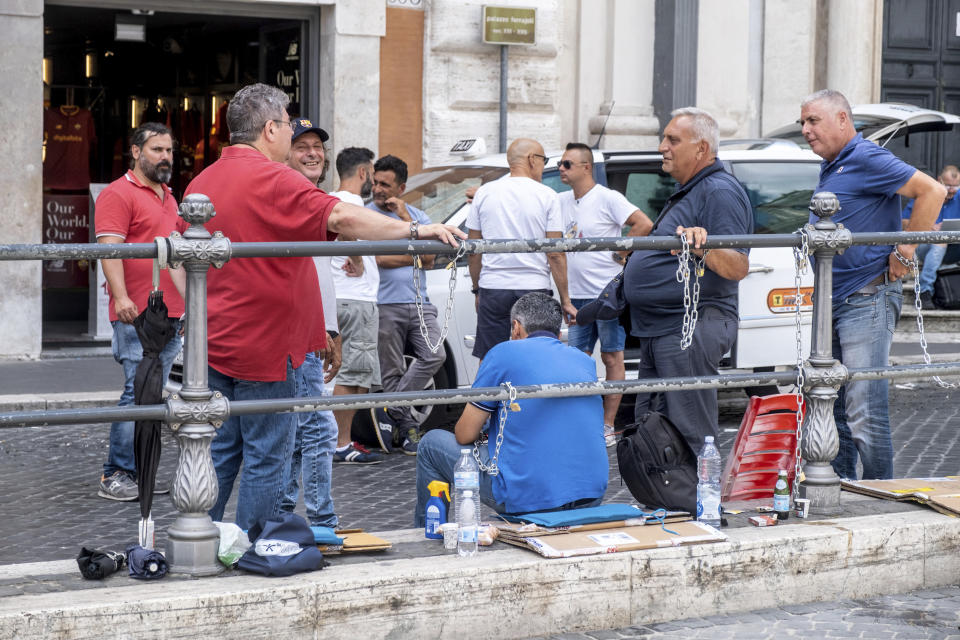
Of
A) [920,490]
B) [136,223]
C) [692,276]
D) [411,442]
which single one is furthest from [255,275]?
[411,442]

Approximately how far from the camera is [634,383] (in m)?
5.04

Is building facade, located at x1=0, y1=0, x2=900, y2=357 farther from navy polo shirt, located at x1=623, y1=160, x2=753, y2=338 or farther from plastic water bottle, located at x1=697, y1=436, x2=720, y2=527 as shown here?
plastic water bottle, located at x1=697, y1=436, x2=720, y2=527

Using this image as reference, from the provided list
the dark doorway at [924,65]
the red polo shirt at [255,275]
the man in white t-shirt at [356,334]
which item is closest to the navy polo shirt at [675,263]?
the red polo shirt at [255,275]

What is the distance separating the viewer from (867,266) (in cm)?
593

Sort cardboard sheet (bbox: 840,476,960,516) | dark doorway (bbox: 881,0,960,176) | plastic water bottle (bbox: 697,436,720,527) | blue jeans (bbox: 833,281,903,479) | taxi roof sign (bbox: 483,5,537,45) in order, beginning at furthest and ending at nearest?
1. dark doorway (bbox: 881,0,960,176)
2. taxi roof sign (bbox: 483,5,537,45)
3. blue jeans (bbox: 833,281,903,479)
4. cardboard sheet (bbox: 840,476,960,516)
5. plastic water bottle (bbox: 697,436,720,527)

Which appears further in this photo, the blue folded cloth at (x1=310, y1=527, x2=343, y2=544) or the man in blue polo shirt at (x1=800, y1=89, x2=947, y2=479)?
the man in blue polo shirt at (x1=800, y1=89, x2=947, y2=479)

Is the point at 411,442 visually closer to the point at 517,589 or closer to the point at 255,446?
the point at 255,446

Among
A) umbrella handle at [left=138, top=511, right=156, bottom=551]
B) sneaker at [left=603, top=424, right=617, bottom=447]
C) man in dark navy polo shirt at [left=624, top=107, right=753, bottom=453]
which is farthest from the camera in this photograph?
sneaker at [left=603, top=424, right=617, bottom=447]

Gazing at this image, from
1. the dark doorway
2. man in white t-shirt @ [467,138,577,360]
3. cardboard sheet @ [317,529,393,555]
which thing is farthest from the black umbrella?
the dark doorway

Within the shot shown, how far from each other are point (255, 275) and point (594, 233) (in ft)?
14.0

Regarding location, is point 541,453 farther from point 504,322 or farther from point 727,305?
point 504,322

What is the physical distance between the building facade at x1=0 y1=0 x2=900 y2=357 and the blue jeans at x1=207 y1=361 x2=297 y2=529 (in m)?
7.30

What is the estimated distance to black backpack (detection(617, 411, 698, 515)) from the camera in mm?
5191

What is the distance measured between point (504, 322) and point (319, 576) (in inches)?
162
